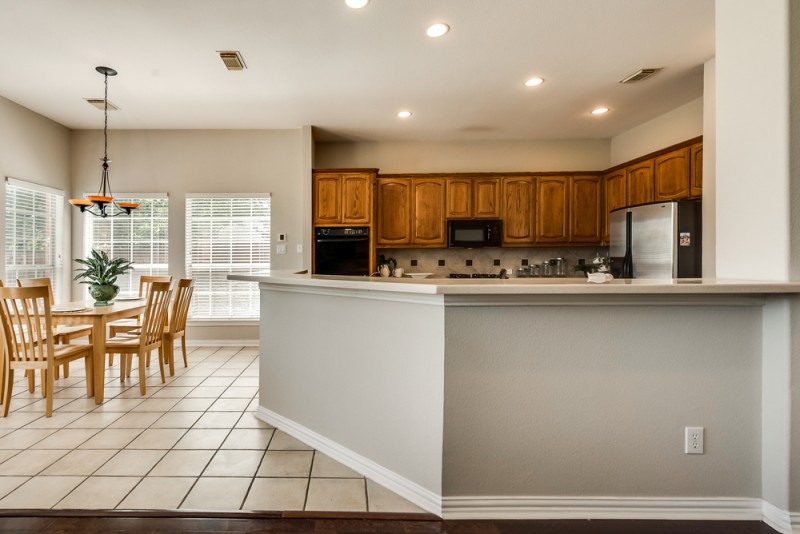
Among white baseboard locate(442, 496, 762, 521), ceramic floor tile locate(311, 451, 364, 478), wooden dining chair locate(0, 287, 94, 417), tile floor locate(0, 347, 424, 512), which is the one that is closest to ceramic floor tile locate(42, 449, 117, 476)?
tile floor locate(0, 347, 424, 512)

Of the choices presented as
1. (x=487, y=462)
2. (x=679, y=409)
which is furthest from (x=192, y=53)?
(x=679, y=409)

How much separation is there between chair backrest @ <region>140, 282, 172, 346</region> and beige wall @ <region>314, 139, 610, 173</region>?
283 cm

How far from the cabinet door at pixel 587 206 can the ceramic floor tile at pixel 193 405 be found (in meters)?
4.72

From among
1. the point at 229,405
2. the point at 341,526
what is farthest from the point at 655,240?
the point at 229,405

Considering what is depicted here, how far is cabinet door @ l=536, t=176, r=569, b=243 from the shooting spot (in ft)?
17.2

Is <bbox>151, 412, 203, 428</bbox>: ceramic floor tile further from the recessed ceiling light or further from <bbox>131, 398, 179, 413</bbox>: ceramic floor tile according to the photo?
the recessed ceiling light

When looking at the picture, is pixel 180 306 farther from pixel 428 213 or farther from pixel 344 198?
pixel 428 213

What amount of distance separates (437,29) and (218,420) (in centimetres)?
321

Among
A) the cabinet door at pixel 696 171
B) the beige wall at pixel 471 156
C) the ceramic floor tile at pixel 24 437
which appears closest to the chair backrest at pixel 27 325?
the ceramic floor tile at pixel 24 437

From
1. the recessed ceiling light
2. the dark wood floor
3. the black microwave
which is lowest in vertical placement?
the dark wood floor

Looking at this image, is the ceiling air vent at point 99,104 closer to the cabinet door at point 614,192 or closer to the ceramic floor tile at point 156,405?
the ceramic floor tile at point 156,405

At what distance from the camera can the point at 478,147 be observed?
560cm

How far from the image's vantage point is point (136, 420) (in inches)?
108

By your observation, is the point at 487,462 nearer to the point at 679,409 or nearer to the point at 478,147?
the point at 679,409
